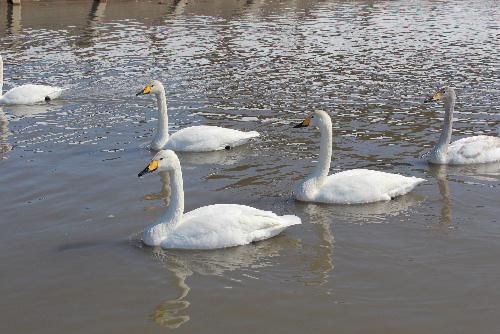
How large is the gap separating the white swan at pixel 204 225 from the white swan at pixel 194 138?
443cm

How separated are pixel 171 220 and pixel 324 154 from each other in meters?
2.73

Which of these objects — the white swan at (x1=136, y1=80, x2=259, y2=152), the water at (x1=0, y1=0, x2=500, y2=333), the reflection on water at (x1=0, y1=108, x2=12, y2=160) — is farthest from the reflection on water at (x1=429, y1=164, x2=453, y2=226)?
the reflection on water at (x1=0, y1=108, x2=12, y2=160)

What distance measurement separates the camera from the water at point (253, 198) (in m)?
7.79

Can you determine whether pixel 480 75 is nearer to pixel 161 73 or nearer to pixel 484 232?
pixel 161 73

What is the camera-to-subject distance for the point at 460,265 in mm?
8734

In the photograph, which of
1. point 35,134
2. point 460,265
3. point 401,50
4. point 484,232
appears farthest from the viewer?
point 401,50

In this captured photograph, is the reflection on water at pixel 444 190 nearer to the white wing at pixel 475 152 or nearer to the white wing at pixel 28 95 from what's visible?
the white wing at pixel 475 152

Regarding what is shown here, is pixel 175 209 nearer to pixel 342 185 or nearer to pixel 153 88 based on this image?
pixel 342 185

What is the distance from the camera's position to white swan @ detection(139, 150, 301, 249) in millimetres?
9211

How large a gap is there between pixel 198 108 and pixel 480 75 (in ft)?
26.3

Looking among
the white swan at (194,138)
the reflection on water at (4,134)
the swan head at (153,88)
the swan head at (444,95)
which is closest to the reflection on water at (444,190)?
the swan head at (444,95)

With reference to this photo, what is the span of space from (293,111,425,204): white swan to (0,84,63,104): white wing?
897cm

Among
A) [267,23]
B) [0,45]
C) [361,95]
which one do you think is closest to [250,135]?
[361,95]

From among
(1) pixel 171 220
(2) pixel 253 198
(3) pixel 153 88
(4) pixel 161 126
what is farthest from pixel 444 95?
(1) pixel 171 220
